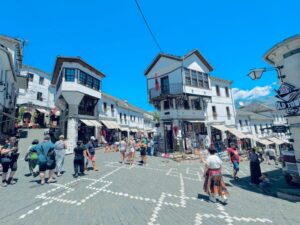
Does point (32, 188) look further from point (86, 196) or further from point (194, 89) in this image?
point (194, 89)

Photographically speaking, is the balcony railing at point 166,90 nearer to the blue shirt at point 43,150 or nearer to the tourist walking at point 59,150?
the tourist walking at point 59,150

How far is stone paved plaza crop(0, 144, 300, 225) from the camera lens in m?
4.37

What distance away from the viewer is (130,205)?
205 inches

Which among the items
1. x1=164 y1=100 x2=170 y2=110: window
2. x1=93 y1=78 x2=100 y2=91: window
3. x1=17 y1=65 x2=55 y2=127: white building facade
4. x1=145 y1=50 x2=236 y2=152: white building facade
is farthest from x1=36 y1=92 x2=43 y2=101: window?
x1=164 y1=100 x2=170 y2=110: window

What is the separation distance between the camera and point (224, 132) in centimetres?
2372

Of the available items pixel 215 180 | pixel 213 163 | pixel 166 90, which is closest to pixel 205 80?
pixel 166 90

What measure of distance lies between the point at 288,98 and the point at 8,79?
25544 mm

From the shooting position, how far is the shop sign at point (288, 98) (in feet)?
23.6

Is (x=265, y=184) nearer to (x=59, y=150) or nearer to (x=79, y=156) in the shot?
(x=79, y=156)

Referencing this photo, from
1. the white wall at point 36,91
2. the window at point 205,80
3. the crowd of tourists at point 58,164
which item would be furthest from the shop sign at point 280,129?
the white wall at point 36,91

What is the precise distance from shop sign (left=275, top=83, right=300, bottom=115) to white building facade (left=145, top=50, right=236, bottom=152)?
1138 cm

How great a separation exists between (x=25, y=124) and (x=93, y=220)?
90.9 ft

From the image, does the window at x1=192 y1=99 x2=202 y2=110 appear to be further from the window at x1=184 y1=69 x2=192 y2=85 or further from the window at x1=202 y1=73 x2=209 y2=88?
the window at x1=184 y1=69 x2=192 y2=85

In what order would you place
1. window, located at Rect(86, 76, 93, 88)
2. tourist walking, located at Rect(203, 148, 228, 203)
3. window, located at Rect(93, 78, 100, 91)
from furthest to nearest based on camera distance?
window, located at Rect(93, 78, 100, 91) → window, located at Rect(86, 76, 93, 88) → tourist walking, located at Rect(203, 148, 228, 203)
